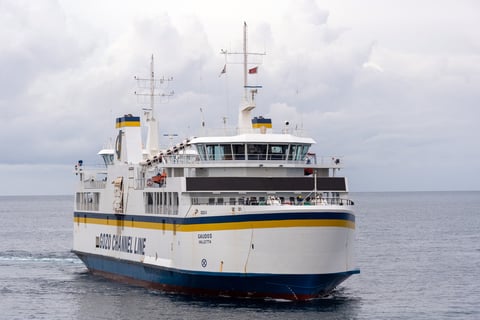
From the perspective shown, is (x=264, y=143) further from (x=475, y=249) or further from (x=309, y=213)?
(x=475, y=249)

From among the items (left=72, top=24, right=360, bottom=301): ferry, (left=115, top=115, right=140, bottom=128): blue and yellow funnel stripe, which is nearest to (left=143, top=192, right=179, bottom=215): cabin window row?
(left=72, top=24, right=360, bottom=301): ferry

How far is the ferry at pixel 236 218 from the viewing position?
3622 cm

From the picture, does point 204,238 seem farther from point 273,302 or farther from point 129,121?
point 129,121

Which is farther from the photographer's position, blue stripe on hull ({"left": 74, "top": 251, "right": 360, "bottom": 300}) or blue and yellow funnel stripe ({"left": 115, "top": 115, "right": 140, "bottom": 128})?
blue and yellow funnel stripe ({"left": 115, "top": 115, "right": 140, "bottom": 128})

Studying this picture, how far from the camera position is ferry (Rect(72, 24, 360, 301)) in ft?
119

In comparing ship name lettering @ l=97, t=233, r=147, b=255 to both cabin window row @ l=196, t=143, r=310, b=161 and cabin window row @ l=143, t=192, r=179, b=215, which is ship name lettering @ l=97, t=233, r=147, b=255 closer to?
cabin window row @ l=143, t=192, r=179, b=215

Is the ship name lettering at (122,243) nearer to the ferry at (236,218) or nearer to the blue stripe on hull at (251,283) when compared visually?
the ferry at (236,218)

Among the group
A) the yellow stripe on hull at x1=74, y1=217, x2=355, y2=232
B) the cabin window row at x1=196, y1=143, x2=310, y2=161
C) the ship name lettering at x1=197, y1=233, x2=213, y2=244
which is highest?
the cabin window row at x1=196, y1=143, x2=310, y2=161

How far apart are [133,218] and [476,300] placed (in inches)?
640

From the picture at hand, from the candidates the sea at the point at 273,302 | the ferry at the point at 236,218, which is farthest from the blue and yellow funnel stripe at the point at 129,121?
the sea at the point at 273,302

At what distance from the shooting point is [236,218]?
36.6 metres

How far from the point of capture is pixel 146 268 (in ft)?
142

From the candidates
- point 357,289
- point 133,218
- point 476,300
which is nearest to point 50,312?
point 133,218

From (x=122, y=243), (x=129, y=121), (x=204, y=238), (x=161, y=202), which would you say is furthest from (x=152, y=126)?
(x=204, y=238)
